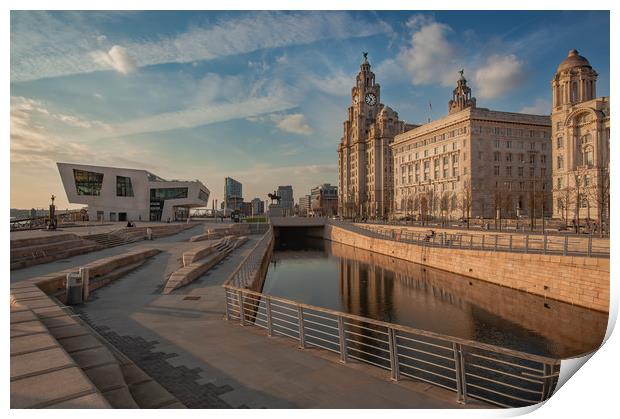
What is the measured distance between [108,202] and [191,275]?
64.8 metres

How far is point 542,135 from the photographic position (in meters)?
74.2

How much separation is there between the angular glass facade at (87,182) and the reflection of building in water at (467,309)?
5912cm

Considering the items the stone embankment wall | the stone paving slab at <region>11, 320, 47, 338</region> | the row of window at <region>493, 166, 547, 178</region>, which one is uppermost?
the row of window at <region>493, 166, 547, 178</region>

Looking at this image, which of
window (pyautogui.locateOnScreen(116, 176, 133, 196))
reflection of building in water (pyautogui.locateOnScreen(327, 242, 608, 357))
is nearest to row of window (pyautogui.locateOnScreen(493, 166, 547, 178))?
reflection of building in water (pyautogui.locateOnScreen(327, 242, 608, 357))

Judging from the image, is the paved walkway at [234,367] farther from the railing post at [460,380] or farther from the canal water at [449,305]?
the canal water at [449,305]

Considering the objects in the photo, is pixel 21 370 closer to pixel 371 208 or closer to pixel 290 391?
pixel 290 391

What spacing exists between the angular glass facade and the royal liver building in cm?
6401

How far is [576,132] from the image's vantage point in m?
57.3

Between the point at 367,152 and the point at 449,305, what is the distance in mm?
111442

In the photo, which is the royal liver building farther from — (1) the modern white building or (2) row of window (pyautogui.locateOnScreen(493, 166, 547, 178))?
(1) the modern white building

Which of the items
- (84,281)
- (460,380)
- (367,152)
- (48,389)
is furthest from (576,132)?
(367,152)

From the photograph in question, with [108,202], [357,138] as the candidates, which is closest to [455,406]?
[108,202]

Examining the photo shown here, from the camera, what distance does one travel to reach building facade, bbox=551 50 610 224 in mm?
53375

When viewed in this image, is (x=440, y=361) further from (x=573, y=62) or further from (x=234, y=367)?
(x=573, y=62)
